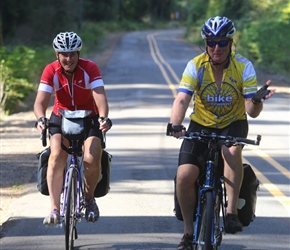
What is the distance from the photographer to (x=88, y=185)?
282 inches

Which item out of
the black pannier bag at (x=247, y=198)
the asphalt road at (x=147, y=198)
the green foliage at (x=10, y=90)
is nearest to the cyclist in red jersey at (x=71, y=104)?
the asphalt road at (x=147, y=198)

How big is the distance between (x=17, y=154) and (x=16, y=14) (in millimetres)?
38177

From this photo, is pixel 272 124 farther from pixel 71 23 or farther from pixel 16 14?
pixel 71 23

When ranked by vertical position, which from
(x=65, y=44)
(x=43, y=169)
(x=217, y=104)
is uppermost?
(x=65, y=44)

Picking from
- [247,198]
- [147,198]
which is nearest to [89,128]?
[247,198]

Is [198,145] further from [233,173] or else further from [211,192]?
[211,192]

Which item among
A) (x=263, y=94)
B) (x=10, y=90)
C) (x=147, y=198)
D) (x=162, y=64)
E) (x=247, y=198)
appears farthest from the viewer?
(x=162, y=64)

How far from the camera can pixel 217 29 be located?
20.1 feet

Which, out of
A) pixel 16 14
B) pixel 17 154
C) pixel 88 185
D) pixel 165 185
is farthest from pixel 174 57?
pixel 88 185

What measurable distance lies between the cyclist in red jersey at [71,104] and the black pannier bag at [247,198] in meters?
1.29

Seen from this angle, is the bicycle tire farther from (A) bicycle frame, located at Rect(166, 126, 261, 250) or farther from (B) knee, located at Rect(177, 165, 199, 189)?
(B) knee, located at Rect(177, 165, 199, 189)

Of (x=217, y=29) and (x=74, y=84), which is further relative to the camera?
(x=74, y=84)

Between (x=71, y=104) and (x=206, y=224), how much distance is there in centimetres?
201

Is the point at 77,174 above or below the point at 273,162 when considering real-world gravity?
above
